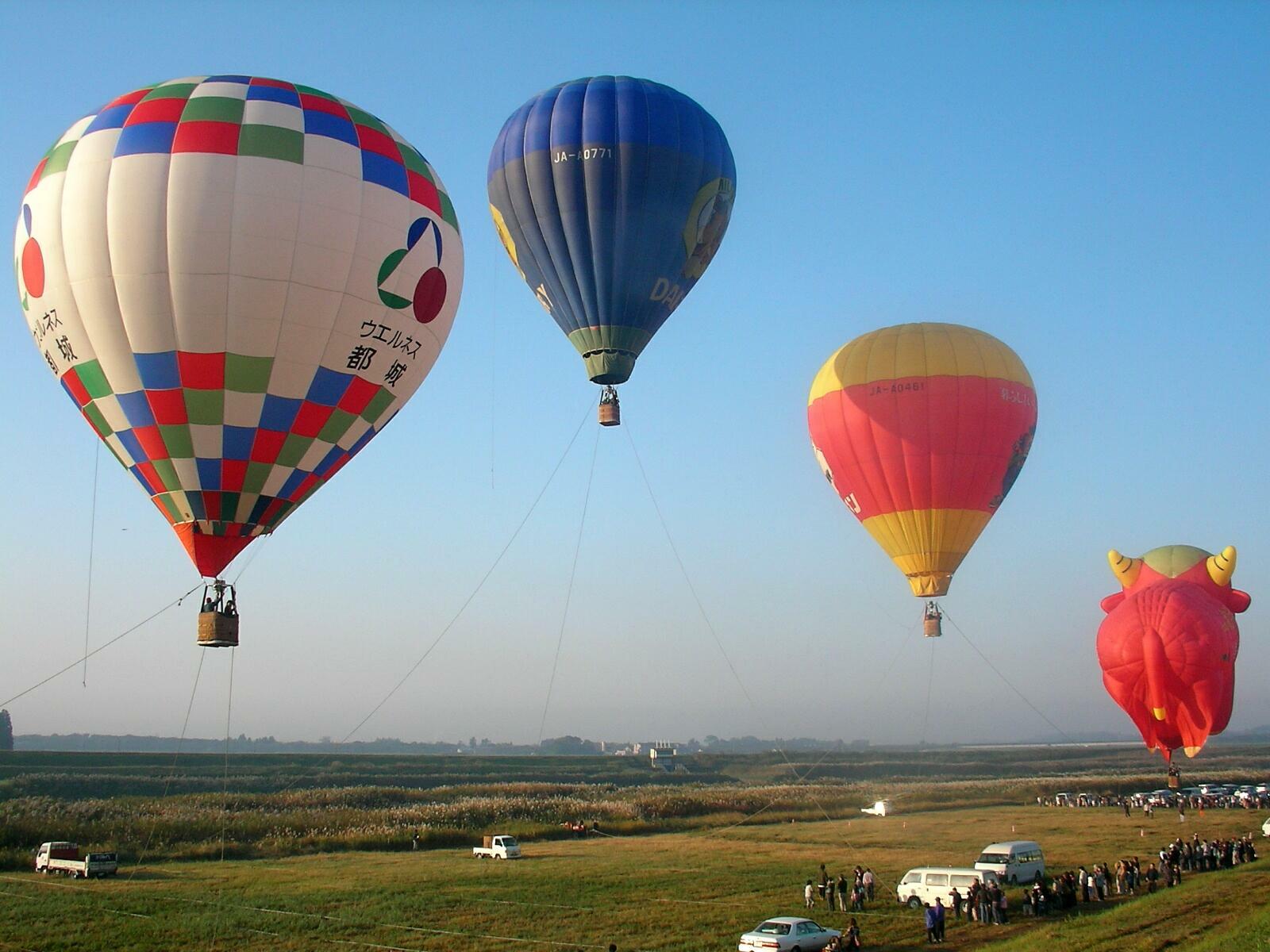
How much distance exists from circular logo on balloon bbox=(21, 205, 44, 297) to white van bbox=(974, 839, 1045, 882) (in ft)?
75.3

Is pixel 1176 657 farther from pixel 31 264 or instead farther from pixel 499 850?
pixel 31 264

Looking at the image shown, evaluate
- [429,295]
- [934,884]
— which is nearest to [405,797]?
[934,884]

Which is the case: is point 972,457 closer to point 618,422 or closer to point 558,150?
point 618,422

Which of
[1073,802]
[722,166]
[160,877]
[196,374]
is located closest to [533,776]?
[1073,802]

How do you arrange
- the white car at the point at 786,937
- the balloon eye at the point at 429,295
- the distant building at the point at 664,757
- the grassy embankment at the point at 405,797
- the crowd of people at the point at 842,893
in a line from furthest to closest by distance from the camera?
1. the distant building at the point at 664,757
2. the grassy embankment at the point at 405,797
3. the crowd of people at the point at 842,893
4. the balloon eye at the point at 429,295
5. the white car at the point at 786,937

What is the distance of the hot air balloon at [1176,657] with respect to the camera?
33.8 m

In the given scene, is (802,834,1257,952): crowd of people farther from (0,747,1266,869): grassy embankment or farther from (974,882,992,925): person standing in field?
(0,747,1266,869): grassy embankment

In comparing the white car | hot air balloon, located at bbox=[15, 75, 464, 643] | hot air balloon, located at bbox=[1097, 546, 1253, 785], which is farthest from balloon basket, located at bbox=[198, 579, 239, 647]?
hot air balloon, located at bbox=[1097, 546, 1253, 785]

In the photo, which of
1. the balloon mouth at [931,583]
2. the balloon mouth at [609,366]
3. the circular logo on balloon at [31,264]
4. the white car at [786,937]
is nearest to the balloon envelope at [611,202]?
the balloon mouth at [609,366]

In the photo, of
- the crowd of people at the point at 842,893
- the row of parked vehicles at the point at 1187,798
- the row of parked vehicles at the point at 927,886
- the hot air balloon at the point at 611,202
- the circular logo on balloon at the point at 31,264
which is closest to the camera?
the row of parked vehicles at the point at 927,886

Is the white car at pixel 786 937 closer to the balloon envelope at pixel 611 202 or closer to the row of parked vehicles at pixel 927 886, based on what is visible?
the row of parked vehicles at pixel 927 886

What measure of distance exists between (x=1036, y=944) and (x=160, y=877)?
2165 centimetres

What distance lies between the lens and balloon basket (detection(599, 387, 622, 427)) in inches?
1098

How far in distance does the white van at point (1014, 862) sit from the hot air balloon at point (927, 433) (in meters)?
8.16
